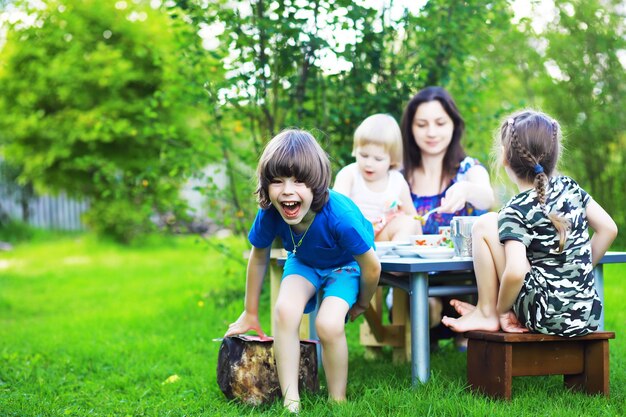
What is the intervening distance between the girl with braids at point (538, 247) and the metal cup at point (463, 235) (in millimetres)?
102

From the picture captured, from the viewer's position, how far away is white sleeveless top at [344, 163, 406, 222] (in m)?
3.77

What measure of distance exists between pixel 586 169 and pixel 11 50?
876cm

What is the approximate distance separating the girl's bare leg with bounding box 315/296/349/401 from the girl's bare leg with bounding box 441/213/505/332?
0.43 m

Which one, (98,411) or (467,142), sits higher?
(467,142)

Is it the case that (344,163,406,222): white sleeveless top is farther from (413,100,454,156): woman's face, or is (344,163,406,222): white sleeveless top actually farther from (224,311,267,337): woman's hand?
(224,311,267,337): woman's hand

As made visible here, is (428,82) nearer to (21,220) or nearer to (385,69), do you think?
(385,69)

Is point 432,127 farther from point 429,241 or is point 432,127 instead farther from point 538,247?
point 538,247

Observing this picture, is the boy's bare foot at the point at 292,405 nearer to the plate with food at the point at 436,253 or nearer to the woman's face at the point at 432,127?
the plate with food at the point at 436,253

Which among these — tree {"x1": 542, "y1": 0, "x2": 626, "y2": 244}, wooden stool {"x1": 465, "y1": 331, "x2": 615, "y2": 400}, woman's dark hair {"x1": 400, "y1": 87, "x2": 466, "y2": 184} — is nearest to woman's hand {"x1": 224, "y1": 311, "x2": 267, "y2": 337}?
wooden stool {"x1": 465, "y1": 331, "x2": 615, "y2": 400}

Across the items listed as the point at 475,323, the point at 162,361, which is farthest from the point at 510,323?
the point at 162,361

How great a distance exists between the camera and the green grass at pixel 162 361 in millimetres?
2887

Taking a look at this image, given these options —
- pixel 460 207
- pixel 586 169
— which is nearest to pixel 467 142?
pixel 460 207

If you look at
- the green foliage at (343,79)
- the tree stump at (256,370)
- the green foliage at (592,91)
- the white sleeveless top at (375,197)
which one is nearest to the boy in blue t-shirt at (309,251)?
the tree stump at (256,370)

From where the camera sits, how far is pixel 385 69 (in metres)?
4.75
